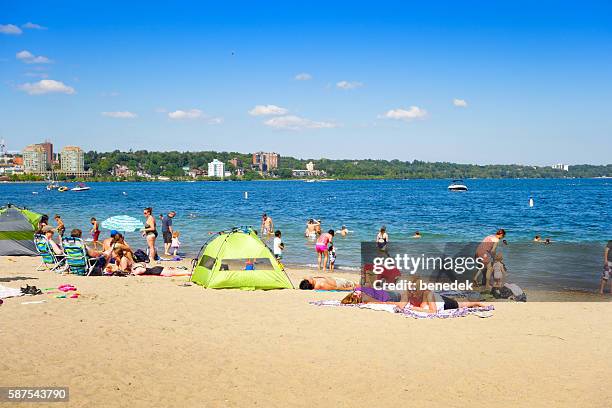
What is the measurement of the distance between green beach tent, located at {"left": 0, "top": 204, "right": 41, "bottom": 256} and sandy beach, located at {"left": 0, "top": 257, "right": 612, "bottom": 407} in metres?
10.3

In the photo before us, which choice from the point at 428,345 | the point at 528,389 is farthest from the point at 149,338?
the point at 528,389

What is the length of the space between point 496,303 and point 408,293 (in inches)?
90.6

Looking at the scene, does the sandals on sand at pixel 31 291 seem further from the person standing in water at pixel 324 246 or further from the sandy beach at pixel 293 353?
the person standing in water at pixel 324 246

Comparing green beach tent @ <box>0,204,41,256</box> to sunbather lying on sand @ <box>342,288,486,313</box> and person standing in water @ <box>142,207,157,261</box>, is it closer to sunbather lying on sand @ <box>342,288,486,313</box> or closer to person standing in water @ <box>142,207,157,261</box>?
person standing in water @ <box>142,207,157,261</box>

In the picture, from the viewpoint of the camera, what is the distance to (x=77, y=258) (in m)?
16.0

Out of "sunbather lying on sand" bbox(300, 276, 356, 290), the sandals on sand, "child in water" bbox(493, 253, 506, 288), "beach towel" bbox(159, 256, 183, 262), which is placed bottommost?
"beach towel" bbox(159, 256, 183, 262)

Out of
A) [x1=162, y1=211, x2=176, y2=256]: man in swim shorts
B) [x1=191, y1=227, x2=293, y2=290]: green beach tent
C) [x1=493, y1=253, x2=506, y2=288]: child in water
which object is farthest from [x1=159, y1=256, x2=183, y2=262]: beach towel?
[x1=493, y1=253, x2=506, y2=288]: child in water

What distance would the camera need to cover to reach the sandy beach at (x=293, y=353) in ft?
24.2

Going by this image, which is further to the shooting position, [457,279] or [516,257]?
[516,257]

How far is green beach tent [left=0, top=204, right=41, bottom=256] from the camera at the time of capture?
21469mm

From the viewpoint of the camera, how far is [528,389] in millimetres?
7617

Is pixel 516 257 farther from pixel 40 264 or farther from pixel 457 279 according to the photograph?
pixel 40 264

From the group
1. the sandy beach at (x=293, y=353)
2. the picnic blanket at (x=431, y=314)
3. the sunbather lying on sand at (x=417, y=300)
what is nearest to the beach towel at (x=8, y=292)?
the sandy beach at (x=293, y=353)

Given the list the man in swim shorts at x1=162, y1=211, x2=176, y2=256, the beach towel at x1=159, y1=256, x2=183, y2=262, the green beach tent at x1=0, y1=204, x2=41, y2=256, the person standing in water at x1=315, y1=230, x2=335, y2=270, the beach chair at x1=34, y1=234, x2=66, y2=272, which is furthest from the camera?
the man in swim shorts at x1=162, y1=211, x2=176, y2=256
